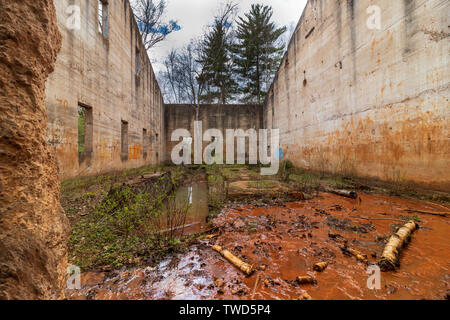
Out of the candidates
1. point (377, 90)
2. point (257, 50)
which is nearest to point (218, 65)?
point (257, 50)

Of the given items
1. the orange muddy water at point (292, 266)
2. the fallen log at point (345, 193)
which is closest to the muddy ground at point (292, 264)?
the orange muddy water at point (292, 266)

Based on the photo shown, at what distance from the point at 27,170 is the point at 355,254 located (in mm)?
3184

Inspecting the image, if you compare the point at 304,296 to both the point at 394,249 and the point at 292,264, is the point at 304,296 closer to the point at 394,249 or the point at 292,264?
the point at 292,264

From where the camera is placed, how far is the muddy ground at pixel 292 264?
1.68 meters

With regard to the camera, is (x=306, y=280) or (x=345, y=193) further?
(x=345, y=193)

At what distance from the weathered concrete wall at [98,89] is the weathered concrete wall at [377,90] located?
9081 millimetres

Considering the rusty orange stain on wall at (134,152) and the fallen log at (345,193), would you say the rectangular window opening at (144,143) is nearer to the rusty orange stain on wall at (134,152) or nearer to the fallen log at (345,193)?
the rusty orange stain on wall at (134,152)

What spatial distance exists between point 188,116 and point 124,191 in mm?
14776

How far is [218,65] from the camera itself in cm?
1705

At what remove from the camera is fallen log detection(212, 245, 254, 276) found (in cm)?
195

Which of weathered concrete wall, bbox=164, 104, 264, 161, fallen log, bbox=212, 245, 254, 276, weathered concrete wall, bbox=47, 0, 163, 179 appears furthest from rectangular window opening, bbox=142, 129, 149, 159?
fallen log, bbox=212, 245, 254, 276

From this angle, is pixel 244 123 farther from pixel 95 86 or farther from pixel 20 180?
pixel 20 180

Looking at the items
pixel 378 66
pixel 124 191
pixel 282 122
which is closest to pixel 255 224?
A: pixel 124 191

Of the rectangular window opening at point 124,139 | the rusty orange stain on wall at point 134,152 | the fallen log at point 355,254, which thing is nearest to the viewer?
the fallen log at point 355,254
